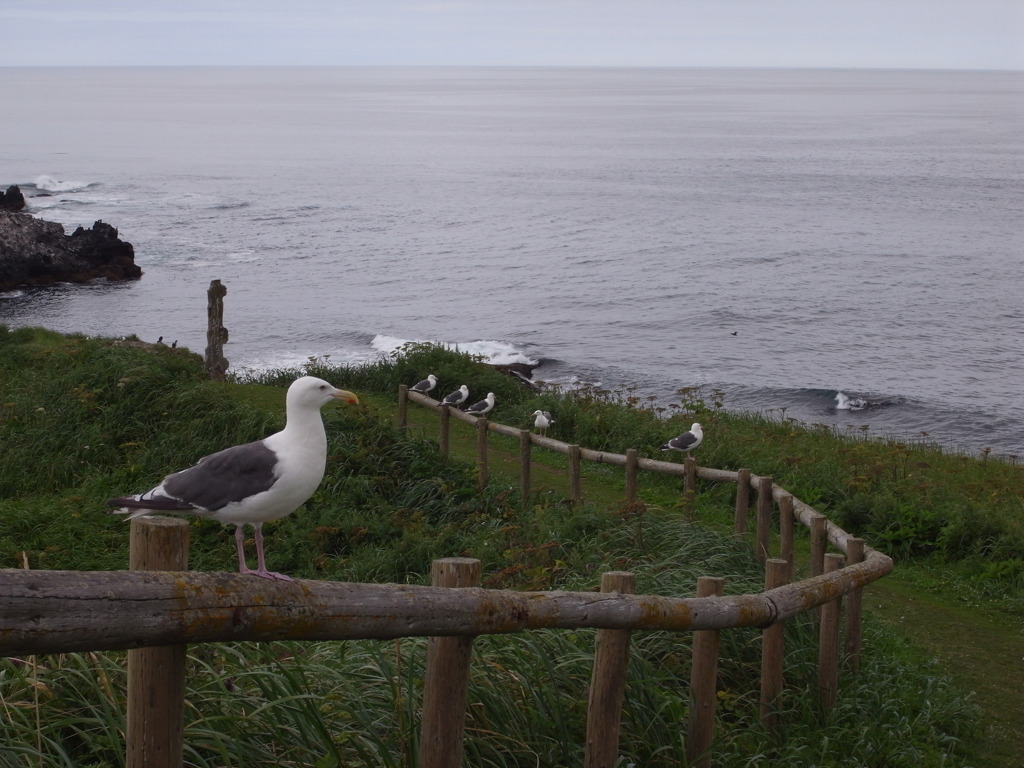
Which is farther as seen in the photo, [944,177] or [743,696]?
[944,177]

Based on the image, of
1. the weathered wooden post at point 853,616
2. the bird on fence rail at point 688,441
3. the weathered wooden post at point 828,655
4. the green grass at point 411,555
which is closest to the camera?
the green grass at point 411,555

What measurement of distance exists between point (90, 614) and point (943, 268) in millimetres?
47788

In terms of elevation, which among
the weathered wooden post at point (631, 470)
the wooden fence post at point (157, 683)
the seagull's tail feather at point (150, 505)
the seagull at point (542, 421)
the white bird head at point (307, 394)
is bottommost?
the seagull at point (542, 421)

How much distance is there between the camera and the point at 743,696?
6.03m

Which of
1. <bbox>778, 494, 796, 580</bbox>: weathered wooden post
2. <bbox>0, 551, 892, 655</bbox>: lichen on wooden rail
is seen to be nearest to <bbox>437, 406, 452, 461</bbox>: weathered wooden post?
<bbox>778, 494, 796, 580</bbox>: weathered wooden post

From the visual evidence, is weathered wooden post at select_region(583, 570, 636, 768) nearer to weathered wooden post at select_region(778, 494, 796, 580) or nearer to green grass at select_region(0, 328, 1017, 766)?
green grass at select_region(0, 328, 1017, 766)

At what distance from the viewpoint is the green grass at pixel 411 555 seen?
14.3 feet

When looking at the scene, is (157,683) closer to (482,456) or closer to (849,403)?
(482,456)

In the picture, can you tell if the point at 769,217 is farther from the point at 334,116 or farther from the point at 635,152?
the point at 334,116

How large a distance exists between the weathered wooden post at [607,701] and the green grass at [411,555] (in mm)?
264

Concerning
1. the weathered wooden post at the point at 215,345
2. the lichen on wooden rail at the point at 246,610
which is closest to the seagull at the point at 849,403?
the weathered wooden post at the point at 215,345

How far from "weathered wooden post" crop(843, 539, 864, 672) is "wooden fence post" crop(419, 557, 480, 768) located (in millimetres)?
4458

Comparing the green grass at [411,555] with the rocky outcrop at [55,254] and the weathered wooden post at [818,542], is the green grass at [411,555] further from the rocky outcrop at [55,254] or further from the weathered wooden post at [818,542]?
the rocky outcrop at [55,254]

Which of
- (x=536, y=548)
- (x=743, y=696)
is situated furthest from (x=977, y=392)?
(x=743, y=696)
